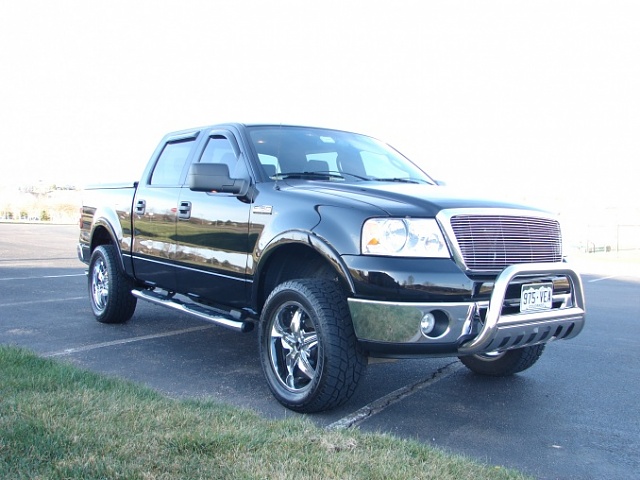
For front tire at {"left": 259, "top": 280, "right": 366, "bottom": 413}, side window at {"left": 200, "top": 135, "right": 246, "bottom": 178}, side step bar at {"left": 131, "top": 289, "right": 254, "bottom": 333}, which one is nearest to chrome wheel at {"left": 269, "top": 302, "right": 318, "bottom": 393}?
front tire at {"left": 259, "top": 280, "right": 366, "bottom": 413}

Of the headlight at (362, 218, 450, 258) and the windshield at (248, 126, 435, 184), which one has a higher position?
the windshield at (248, 126, 435, 184)

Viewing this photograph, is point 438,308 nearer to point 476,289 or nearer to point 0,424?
point 476,289

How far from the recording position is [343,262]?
402cm

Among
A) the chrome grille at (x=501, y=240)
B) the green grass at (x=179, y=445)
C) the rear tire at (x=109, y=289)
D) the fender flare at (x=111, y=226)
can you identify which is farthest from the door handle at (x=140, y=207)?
the chrome grille at (x=501, y=240)

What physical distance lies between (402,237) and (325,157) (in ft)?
5.49

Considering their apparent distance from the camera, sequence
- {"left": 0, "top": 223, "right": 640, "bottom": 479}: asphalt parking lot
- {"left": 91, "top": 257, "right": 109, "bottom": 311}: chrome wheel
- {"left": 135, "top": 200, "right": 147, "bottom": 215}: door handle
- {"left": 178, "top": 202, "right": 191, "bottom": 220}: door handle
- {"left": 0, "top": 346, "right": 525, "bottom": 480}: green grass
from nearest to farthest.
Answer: {"left": 0, "top": 346, "right": 525, "bottom": 480}: green grass < {"left": 0, "top": 223, "right": 640, "bottom": 479}: asphalt parking lot < {"left": 178, "top": 202, "right": 191, "bottom": 220}: door handle < {"left": 135, "top": 200, "right": 147, "bottom": 215}: door handle < {"left": 91, "top": 257, "right": 109, "bottom": 311}: chrome wheel

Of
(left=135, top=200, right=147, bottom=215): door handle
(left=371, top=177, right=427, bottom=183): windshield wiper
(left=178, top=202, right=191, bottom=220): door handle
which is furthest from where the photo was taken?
(left=135, top=200, right=147, bottom=215): door handle

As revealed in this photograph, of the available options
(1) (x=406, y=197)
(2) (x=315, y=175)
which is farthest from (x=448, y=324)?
(2) (x=315, y=175)

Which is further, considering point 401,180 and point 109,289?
point 109,289

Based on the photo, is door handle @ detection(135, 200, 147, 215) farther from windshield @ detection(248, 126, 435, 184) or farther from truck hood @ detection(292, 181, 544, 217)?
truck hood @ detection(292, 181, 544, 217)

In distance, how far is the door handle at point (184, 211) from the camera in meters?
5.52

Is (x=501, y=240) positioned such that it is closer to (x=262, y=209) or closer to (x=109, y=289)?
(x=262, y=209)

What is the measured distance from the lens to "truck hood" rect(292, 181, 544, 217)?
4.04 metres

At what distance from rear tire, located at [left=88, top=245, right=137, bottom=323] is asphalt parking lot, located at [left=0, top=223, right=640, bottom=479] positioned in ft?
0.49
